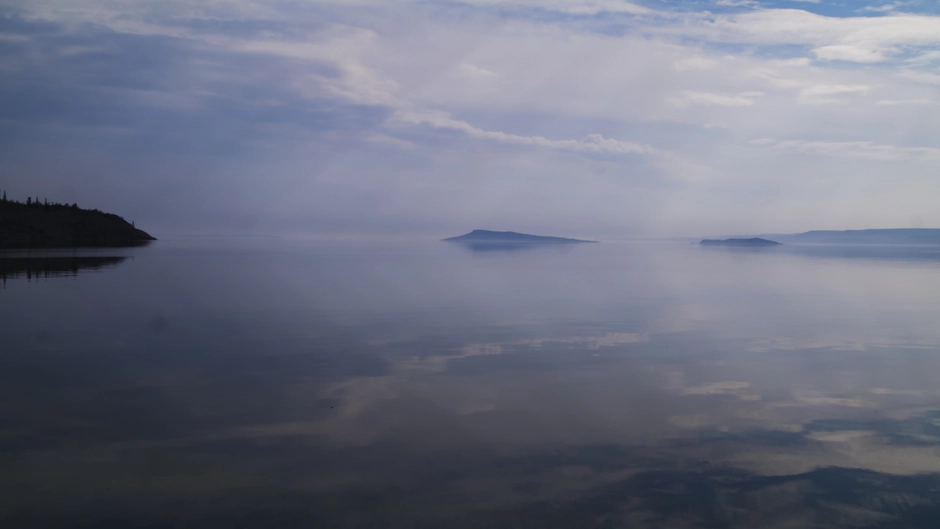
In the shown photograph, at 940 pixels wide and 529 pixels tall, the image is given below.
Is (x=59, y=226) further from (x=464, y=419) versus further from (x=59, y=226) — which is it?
(x=464, y=419)

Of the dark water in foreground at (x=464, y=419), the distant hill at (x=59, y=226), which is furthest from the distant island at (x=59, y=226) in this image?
the dark water in foreground at (x=464, y=419)

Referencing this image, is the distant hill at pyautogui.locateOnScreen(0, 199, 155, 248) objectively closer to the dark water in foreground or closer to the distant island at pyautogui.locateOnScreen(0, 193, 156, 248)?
the distant island at pyautogui.locateOnScreen(0, 193, 156, 248)

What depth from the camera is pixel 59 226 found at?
94875 mm

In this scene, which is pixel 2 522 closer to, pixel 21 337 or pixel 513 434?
pixel 513 434

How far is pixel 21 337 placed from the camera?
14117mm

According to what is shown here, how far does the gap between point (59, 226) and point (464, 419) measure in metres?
104

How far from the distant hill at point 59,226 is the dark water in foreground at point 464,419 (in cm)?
7134

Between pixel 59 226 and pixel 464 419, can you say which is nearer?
pixel 464 419

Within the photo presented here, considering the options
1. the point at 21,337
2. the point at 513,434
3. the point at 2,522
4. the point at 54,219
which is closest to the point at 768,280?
the point at 513,434

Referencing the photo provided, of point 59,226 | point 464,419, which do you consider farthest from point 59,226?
point 464,419

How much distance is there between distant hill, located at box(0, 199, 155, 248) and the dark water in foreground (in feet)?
234

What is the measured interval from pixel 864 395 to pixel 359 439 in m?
7.64

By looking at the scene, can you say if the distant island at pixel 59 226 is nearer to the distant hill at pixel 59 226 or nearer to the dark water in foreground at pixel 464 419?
the distant hill at pixel 59 226

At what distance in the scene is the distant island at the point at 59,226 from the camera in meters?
77.9
